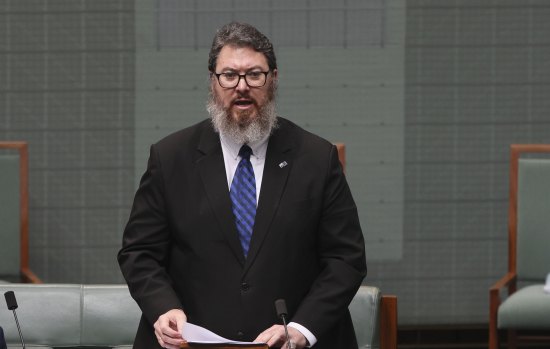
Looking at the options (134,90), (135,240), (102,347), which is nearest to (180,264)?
(135,240)

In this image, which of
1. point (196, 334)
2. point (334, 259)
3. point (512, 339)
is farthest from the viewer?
point (512, 339)

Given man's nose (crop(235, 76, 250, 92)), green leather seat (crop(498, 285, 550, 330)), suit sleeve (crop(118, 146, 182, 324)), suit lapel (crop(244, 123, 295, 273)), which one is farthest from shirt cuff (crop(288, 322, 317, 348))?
green leather seat (crop(498, 285, 550, 330))

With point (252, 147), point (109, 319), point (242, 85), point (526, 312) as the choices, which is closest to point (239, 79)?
point (242, 85)

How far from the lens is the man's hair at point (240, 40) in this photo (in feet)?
9.49

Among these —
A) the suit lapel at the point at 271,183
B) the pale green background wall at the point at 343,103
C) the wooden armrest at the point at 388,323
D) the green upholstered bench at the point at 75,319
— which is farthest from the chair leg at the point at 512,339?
the suit lapel at the point at 271,183

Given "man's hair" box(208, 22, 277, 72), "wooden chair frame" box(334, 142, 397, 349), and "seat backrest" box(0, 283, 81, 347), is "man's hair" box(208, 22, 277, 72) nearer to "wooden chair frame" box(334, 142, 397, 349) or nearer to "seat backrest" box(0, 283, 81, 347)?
"wooden chair frame" box(334, 142, 397, 349)

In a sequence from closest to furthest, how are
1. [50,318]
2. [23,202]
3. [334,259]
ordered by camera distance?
1. [334,259]
2. [50,318]
3. [23,202]

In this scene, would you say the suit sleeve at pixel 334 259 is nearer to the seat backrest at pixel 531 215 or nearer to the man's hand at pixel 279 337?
the man's hand at pixel 279 337

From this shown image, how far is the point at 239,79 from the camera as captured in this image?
2887mm

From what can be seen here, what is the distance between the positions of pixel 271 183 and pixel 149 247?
340 mm

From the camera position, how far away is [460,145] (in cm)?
552

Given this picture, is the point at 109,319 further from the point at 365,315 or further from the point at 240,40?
the point at 240,40

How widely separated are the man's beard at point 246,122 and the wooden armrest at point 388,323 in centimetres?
119

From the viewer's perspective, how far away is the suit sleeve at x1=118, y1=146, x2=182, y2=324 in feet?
9.58
